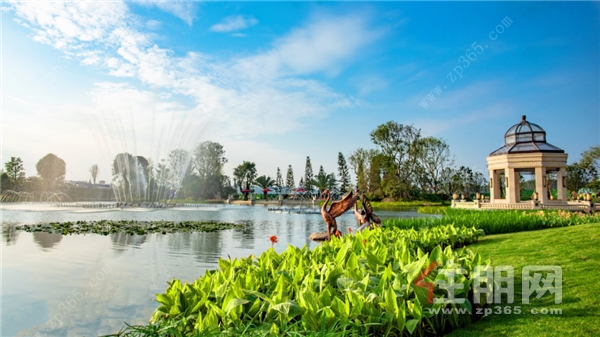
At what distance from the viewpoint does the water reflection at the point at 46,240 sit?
10.3m

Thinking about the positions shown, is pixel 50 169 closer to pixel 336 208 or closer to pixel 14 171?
pixel 14 171

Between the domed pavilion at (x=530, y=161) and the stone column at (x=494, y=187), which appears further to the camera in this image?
the stone column at (x=494, y=187)

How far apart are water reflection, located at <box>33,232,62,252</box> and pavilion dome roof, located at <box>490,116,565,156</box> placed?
25234 millimetres

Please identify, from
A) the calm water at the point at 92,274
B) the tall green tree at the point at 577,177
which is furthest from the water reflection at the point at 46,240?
the tall green tree at the point at 577,177

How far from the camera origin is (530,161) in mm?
23500

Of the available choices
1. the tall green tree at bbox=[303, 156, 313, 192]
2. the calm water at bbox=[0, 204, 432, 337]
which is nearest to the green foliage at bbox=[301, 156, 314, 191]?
the tall green tree at bbox=[303, 156, 313, 192]

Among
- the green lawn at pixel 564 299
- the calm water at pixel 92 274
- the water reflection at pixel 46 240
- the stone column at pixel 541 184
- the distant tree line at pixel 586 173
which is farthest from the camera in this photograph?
the distant tree line at pixel 586 173

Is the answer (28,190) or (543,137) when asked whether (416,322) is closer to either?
(543,137)

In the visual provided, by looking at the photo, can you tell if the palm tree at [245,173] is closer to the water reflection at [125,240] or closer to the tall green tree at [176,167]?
the tall green tree at [176,167]

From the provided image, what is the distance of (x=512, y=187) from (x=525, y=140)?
363 centimetres

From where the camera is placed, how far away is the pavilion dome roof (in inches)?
939
